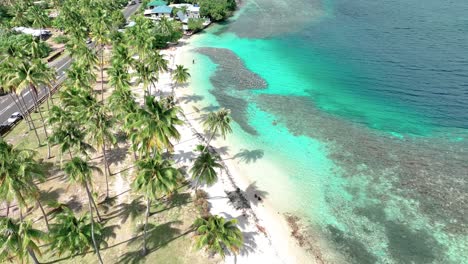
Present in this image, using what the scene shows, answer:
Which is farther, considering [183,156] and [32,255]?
[183,156]

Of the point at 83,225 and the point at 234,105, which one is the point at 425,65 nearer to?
the point at 234,105

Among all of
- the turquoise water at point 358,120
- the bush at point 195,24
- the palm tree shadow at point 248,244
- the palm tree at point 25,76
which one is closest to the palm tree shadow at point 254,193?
the turquoise water at point 358,120

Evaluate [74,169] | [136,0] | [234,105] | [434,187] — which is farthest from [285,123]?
[136,0]

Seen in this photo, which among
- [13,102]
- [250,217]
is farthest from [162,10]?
[250,217]

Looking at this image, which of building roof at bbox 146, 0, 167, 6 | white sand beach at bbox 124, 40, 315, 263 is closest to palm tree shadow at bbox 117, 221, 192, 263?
white sand beach at bbox 124, 40, 315, 263

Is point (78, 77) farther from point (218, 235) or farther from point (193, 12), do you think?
point (193, 12)

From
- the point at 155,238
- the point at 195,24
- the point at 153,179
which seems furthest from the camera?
the point at 195,24

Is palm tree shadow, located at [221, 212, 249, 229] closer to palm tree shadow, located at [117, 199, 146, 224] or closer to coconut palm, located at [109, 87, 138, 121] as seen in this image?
palm tree shadow, located at [117, 199, 146, 224]
